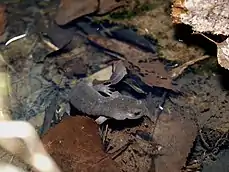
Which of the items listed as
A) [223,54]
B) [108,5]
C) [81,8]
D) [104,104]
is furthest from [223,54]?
[81,8]

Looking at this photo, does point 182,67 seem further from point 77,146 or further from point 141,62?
point 77,146

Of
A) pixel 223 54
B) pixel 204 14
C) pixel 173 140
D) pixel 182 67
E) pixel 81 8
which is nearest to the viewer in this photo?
pixel 173 140

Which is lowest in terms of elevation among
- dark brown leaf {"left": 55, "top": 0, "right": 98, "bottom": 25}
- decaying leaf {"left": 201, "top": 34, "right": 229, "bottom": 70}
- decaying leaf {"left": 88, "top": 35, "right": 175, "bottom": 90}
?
decaying leaf {"left": 88, "top": 35, "right": 175, "bottom": 90}

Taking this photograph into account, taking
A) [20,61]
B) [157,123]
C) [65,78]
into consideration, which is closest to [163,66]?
[157,123]

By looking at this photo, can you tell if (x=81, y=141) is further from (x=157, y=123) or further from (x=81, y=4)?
(x=81, y=4)

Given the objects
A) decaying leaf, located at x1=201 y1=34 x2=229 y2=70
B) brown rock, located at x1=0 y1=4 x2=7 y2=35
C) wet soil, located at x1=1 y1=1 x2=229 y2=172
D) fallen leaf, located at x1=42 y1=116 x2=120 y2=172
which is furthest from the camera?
brown rock, located at x1=0 y1=4 x2=7 y2=35

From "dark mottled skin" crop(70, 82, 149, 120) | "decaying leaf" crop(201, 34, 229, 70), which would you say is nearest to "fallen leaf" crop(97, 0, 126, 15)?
"dark mottled skin" crop(70, 82, 149, 120)

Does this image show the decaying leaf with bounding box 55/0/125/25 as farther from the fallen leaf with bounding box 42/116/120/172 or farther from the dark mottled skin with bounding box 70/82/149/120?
the fallen leaf with bounding box 42/116/120/172

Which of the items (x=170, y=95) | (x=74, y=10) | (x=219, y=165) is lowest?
(x=219, y=165)
